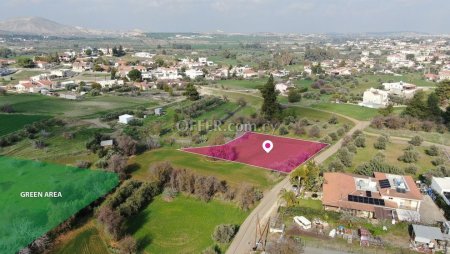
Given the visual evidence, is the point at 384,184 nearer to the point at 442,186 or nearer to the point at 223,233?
the point at 442,186

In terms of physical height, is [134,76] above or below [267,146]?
above

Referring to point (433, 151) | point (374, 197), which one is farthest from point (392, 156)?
point (374, 197)

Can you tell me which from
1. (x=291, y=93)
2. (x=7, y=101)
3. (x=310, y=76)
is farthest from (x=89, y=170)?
(x=310, y=76)

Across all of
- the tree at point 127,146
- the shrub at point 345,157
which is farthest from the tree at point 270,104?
the tree at point 127,146

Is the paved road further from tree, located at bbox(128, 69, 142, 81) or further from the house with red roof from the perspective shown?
tree, located at bbox(128, 69, 142, 81)

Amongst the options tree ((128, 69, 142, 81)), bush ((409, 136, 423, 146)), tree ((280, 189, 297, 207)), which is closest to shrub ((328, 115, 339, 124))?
bush ((409, 136, 423, 146))

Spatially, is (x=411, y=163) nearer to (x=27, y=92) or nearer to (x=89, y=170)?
(x=89, y=170)
